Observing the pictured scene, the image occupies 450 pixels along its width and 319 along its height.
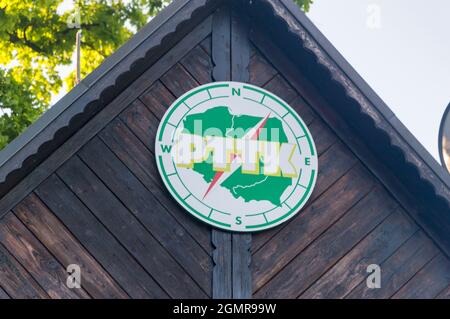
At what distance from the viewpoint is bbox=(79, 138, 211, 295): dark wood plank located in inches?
301

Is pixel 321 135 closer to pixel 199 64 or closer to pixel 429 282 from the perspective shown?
pixel 199 64

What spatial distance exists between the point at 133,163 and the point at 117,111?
19.1 inches

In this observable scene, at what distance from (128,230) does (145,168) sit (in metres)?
0.55

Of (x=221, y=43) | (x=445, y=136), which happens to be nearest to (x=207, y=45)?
(x=221, y=43)

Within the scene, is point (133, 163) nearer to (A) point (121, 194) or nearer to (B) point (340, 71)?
(A) point (121, 194)

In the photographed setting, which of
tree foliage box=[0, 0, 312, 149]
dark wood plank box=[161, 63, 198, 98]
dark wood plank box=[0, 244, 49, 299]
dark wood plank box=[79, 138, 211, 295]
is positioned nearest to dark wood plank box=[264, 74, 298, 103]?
dark wood plank box=[161, 63, 198, 98]

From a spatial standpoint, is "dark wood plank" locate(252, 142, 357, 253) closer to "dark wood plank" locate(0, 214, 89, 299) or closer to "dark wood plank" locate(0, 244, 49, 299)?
"dark wood plank" locate(0, 214, 89, 299)

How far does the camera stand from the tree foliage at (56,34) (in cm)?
1809

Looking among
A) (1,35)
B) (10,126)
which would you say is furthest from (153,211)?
(1,35)

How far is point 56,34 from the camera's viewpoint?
1866 cm

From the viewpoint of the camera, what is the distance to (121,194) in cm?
773

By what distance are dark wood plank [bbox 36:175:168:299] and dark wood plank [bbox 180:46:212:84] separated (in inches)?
60.7

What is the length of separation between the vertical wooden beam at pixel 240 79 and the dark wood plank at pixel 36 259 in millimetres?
1206

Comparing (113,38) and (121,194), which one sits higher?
(113,38)
